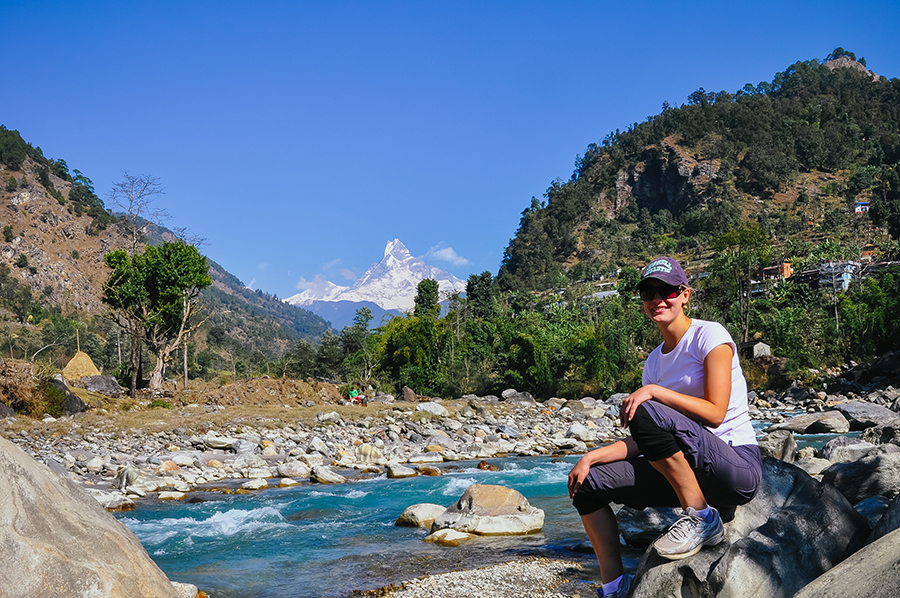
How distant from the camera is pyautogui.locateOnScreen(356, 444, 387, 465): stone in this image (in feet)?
51.1

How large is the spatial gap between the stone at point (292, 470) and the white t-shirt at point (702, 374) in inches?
444

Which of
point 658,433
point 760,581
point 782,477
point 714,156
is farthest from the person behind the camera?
point 714,156

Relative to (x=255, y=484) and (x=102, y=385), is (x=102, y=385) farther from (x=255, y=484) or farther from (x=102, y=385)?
(x=255, y=484)

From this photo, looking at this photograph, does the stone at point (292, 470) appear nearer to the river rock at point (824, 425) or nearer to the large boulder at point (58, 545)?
the large boulder at point (58, 545)

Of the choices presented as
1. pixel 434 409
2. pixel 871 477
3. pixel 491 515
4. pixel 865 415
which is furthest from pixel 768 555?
pixel 434 409

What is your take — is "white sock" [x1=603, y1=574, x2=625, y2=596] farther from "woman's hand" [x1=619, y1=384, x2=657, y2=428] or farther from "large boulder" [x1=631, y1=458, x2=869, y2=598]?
"woman's hand" [x1=619, y1=384, x2=657, y2=428]

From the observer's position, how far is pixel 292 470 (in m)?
13.4

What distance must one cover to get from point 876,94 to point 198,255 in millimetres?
126842

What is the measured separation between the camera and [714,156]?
108m

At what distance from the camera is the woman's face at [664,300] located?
3.37 meters

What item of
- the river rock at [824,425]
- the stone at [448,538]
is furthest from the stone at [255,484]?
the river rock at [824,425]

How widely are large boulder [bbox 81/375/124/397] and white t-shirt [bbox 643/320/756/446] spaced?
27.1 meters

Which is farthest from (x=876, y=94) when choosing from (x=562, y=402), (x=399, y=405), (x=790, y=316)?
(x=399, y=405)

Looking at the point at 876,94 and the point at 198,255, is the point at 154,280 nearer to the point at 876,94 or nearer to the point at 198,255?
the point at 198,255
